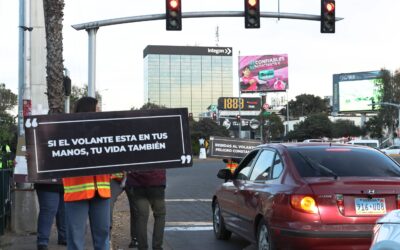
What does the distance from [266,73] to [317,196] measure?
91.8 metres

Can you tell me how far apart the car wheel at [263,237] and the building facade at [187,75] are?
360ft

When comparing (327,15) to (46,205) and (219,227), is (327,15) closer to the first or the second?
(219,227)

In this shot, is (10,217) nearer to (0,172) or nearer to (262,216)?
(0,172)

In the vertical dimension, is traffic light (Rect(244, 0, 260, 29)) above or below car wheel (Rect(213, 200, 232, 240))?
above

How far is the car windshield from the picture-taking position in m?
6.62

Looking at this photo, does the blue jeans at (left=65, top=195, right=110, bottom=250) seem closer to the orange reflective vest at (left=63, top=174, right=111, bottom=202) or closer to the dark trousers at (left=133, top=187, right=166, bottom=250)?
the orange reflective vest at (left=63, top=174, right=111, bottom=202)

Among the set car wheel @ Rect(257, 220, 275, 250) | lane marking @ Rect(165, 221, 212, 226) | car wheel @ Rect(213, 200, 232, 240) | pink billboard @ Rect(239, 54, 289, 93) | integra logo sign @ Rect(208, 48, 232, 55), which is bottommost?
lane marking @ Rect(165, 221, 212, 226)

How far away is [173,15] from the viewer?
55.8 ft

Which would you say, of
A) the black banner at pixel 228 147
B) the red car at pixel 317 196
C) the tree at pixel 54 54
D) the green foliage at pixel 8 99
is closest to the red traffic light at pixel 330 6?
the black banner at pixel 228 147

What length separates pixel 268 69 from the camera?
96438mm

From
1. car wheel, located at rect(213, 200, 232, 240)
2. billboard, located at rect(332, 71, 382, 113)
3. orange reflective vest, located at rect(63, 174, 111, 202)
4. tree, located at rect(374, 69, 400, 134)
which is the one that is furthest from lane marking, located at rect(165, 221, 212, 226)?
billboard, located at rect(332, 71, 382, 113)

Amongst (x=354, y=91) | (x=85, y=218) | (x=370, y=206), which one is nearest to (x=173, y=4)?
(x=370, y=206)

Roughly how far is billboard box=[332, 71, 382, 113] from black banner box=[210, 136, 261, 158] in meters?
85.3

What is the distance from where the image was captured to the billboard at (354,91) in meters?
97.2
